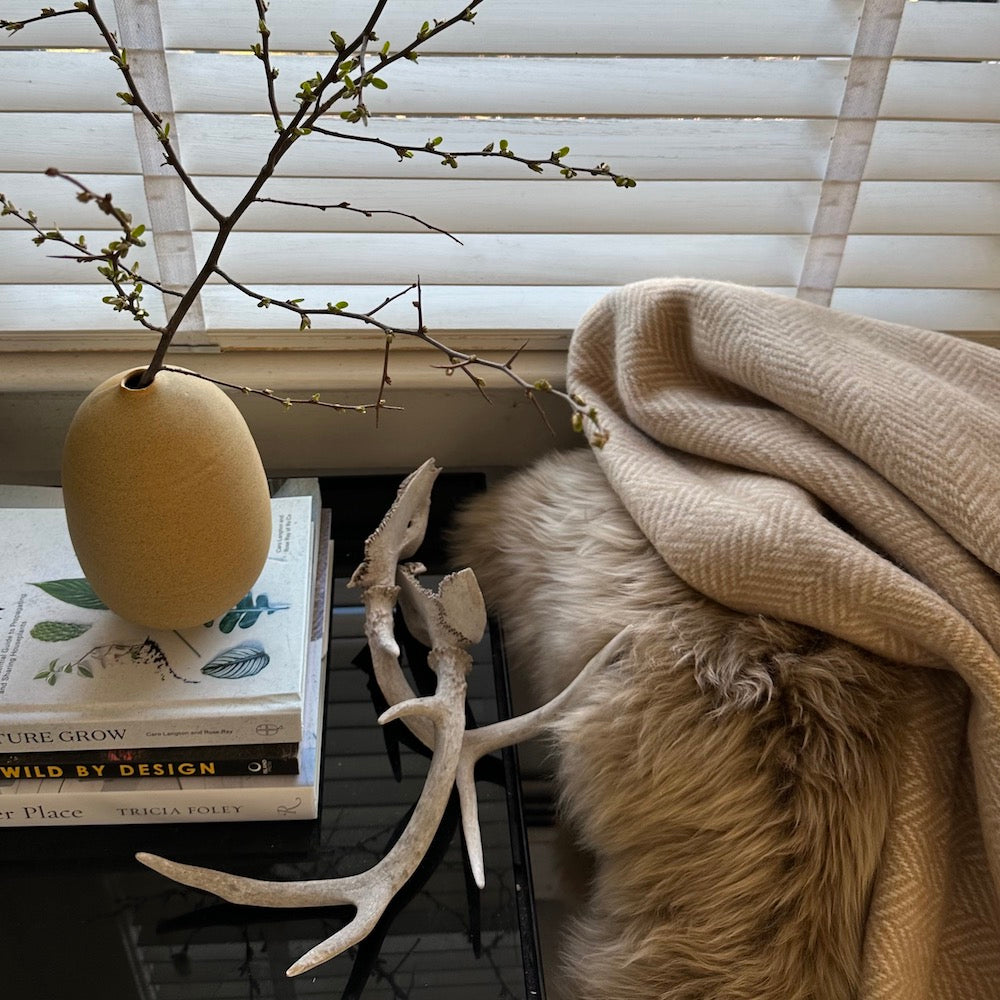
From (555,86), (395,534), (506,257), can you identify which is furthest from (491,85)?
(395,534)

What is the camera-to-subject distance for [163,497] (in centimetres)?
61

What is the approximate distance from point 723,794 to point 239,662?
13.6 inches

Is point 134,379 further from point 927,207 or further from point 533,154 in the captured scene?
point 927,207

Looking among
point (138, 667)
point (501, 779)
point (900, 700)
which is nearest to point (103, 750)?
point (138, 667)

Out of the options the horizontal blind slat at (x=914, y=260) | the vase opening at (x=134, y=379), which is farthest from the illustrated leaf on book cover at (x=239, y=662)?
the horizontal blind slat at (x=914, y=260)

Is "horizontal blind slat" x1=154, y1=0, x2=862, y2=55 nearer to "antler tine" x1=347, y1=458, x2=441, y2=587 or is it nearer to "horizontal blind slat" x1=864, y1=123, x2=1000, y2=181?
"horizontal blind slat" x1=864, y1=123, x2=1000, y2=181

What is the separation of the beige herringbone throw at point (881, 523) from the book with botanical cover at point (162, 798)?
0.32 meters

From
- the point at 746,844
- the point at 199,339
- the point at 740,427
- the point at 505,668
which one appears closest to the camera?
the point at 746,844

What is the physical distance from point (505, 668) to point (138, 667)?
0.31m

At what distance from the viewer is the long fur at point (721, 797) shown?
0.60m

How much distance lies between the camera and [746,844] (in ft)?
1.99

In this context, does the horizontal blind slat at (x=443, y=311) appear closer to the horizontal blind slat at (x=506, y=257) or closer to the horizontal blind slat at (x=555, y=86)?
the horizontal blind slat at (x=506, y=257)

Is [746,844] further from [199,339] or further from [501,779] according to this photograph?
[199,339]

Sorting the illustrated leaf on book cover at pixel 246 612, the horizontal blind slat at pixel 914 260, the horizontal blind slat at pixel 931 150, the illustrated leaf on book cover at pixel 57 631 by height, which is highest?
the horizontal blind slat at pixel 931 150
